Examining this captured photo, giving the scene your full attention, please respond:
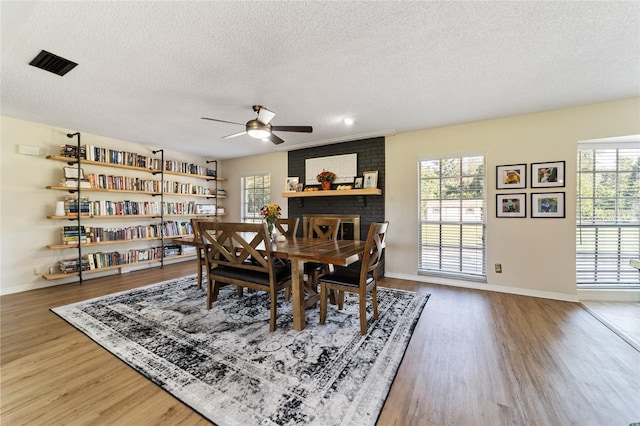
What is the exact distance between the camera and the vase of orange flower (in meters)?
4.52

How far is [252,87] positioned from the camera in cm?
258

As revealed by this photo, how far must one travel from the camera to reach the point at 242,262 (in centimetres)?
252

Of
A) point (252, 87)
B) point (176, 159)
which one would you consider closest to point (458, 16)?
point (252, 87)

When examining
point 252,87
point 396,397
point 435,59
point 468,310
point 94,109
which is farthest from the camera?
point 94,109

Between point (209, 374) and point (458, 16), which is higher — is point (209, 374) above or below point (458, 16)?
below

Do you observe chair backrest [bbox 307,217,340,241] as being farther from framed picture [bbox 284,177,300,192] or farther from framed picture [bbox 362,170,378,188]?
framed picture [bbox 284,177,300,192]

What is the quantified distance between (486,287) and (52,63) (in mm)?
5432

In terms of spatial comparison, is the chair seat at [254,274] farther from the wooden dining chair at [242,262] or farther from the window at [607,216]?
the window at [607,216]

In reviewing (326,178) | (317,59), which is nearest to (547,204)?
(326,178)

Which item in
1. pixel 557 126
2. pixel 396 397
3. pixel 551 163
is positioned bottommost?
pixel 396 397

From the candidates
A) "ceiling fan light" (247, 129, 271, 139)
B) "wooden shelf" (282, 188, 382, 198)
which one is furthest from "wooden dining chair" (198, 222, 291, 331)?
"wooden shelf" (282, 188, 382, 198)

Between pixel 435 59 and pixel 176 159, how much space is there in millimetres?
5391

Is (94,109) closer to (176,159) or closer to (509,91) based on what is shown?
(176,159)

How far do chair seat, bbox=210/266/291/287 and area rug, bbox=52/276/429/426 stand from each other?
17.1 inches
